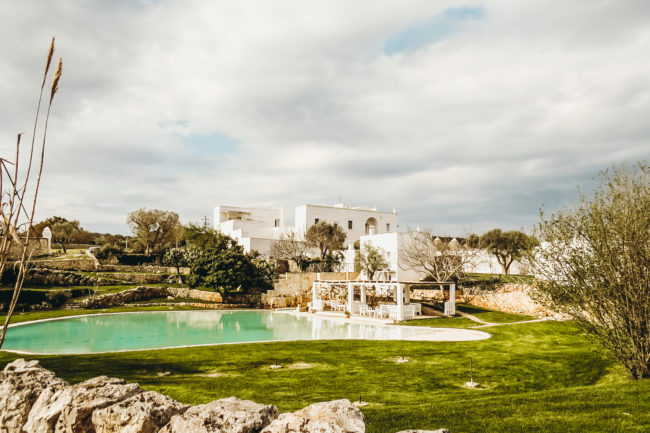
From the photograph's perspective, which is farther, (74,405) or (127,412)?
(74,405)

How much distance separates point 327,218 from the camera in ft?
172

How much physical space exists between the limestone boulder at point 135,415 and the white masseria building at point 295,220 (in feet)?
142

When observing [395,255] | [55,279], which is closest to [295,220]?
[395,255]

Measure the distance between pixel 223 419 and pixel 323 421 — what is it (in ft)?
2.93

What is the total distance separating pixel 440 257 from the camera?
104ft

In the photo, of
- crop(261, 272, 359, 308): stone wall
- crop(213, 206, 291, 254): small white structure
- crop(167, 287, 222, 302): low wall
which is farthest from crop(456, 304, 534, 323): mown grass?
crop(213, 206, 291, 254): small white structure

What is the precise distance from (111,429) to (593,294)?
9.47 m

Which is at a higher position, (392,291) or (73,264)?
(73,264)

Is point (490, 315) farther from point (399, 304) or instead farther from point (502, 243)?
point (502, 243)

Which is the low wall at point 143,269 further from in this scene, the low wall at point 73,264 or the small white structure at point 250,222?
the small white structure at point 250,222

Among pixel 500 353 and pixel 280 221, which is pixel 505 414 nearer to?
pixel 500 353

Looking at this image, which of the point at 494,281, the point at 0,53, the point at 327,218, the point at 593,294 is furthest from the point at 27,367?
the point at 327,218

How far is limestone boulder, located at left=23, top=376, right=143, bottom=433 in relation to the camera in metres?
3.79

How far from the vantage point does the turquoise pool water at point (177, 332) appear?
57.7 ft
